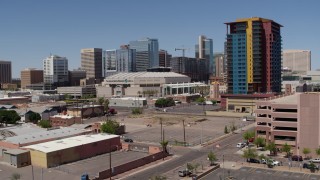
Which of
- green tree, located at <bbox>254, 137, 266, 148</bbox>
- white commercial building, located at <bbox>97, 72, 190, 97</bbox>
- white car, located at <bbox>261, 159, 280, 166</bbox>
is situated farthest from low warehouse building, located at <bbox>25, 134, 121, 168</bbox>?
white commercial building, located at <bbox>97, 72, 190, 97</bbox>

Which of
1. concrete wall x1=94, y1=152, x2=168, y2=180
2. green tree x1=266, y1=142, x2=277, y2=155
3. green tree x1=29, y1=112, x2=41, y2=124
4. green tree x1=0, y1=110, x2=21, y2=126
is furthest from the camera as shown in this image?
green tree x1=29, y1=112, x2=41, y2=124

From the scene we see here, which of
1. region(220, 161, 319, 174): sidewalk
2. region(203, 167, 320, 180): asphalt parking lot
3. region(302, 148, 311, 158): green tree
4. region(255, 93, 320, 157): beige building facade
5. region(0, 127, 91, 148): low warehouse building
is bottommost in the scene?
region(203, 167, 320, 180): asphalt parking lot

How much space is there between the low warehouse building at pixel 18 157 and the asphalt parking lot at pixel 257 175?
2164cm

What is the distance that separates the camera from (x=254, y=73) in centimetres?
11306

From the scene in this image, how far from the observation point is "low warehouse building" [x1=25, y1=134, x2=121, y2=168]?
45625 millimetres

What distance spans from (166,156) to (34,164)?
16.7 metres

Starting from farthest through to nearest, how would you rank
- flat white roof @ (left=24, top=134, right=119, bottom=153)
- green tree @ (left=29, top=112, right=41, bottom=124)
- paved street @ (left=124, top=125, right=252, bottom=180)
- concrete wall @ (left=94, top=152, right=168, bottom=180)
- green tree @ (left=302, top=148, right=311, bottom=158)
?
1. green tree @ (left=29, top=112, right=41, bottom=124)
2. green tree @ (left=302, top=148, right=311, bottom=158)
3. flat white roof @ (left=24, top=134, right=119, bottom=153)
4. paved street @ (left=124, top=125, right=252, bottom=180)
5. concrete wall @ (left=94, top=152, right=168, bottom=180)

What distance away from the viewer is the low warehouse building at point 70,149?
45625 mm

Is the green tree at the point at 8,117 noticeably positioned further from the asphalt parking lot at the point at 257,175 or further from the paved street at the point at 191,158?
the asphalt parking lot at the point at 257,175

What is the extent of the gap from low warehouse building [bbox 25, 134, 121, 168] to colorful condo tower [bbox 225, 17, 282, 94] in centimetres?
6684

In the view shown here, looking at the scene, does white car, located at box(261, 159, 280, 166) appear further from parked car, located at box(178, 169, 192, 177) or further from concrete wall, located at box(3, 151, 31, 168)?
concrete wall, located at box(3, 151, 31, 168)

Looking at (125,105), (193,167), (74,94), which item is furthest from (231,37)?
(74,94)

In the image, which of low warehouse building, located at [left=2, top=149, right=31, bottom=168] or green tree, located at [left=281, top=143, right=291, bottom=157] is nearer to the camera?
low warehouse building, located at [left=2, top=149, right=31, bottom=168]

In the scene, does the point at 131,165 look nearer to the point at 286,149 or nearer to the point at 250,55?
the point at 286,149
